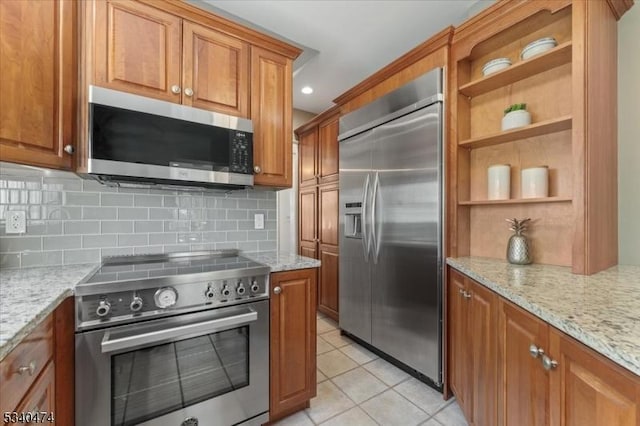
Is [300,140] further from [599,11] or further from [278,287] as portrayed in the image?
[599,11]

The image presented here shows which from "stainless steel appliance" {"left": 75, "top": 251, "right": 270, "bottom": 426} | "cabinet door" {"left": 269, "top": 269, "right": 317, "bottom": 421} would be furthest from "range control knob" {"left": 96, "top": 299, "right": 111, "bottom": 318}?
"cabinet door" {"left": 269, "top": 269, "right": 317, "bottom": 421}

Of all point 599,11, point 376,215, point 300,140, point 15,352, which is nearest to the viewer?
point 15,352

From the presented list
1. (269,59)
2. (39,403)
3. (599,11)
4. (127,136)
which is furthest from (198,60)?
(599,11)

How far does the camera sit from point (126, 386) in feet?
4.03

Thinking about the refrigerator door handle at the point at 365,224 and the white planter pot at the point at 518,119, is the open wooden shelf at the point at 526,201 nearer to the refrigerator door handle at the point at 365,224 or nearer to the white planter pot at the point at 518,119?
the white planter pot at the point at 518,119

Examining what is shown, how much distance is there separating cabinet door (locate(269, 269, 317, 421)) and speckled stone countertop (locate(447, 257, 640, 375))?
0.92 m

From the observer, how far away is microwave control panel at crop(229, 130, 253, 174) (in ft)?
5.69

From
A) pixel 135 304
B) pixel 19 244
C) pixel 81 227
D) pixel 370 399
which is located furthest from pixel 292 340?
pixel 19 244

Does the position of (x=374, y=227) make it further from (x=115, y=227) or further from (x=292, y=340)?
(x=115, y=227)

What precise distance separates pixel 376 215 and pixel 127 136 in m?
1.76

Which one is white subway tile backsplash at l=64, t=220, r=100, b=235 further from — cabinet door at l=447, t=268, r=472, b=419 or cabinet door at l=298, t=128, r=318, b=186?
cabinet door at l=298, t=128, r=318, b=186

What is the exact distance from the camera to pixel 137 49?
5.01 feet

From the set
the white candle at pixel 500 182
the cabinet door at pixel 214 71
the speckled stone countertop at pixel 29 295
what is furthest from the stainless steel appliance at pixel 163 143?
the white candle at pixel 500 182

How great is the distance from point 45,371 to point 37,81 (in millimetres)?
1179
